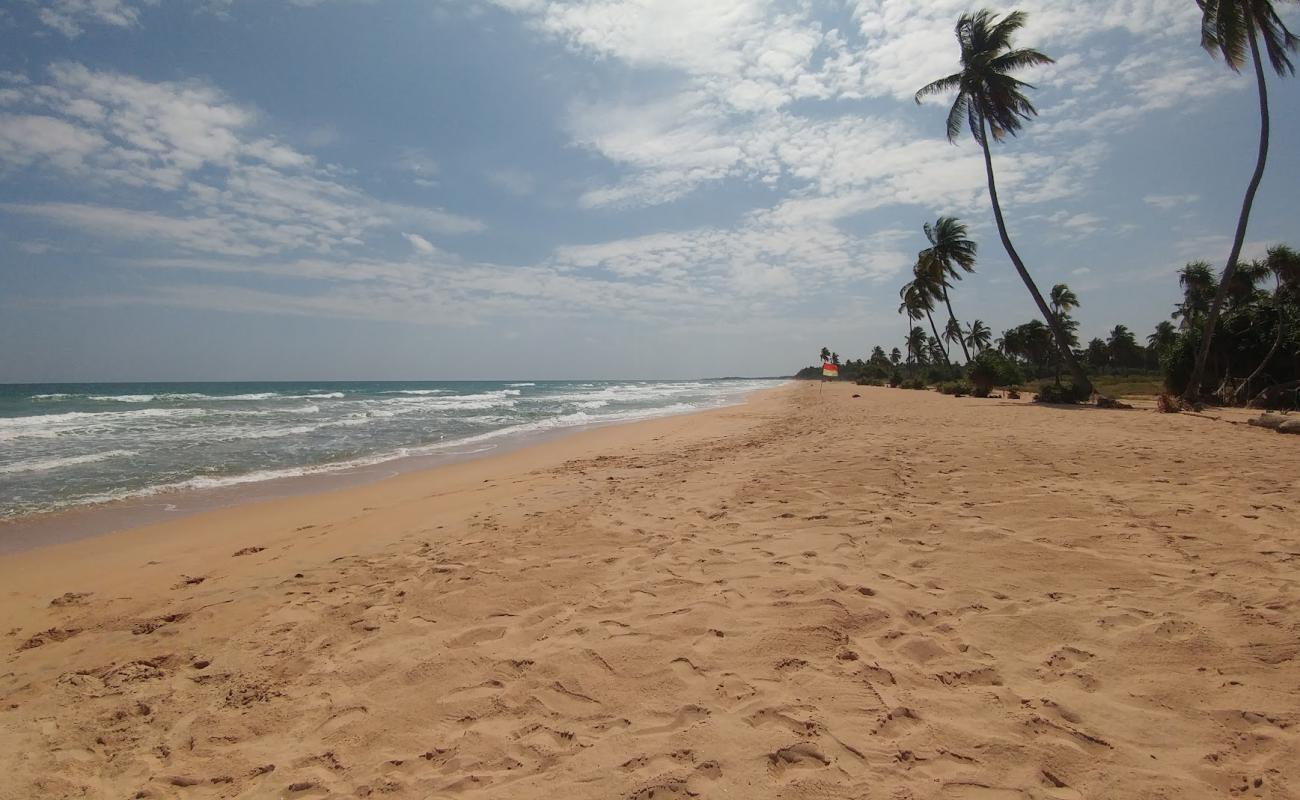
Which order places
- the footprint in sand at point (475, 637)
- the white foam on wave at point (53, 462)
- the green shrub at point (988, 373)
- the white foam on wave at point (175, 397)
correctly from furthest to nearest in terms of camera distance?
1. the white foam on wave at point (175, 397)
2. the green shrub at point (988, 373)
3. the white foam on wave at point (53, 462)
4. the footprint in sand at point (475, 637)

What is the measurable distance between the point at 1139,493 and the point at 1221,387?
61.4 feet

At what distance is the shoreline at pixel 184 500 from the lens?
692cm

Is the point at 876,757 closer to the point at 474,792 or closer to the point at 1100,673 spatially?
the point at 1100,673

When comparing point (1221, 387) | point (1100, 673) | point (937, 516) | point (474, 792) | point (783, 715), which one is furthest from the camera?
point (1221, 387)

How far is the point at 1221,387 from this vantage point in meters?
18.3

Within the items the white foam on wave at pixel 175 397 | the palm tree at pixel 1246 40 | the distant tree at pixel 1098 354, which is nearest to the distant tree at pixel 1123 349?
the distant tree at pixel 1098 354

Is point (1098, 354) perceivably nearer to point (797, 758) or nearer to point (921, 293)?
point (921, 293)

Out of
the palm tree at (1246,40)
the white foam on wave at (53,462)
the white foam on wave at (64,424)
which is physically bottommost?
the white foam on wave at (53,462)

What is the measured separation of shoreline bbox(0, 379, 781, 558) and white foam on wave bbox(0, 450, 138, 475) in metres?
3.92

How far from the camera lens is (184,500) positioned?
861 cm

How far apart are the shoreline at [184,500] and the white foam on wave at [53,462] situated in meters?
3.92

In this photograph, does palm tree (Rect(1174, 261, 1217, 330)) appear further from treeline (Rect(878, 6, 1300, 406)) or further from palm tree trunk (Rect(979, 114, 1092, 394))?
palm tree trunk (Rect(979, 114, 1092, 394))

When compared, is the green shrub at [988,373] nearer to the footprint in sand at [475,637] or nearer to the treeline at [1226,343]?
the treeline at [1226,343]

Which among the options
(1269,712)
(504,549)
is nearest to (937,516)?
(1269,712)
